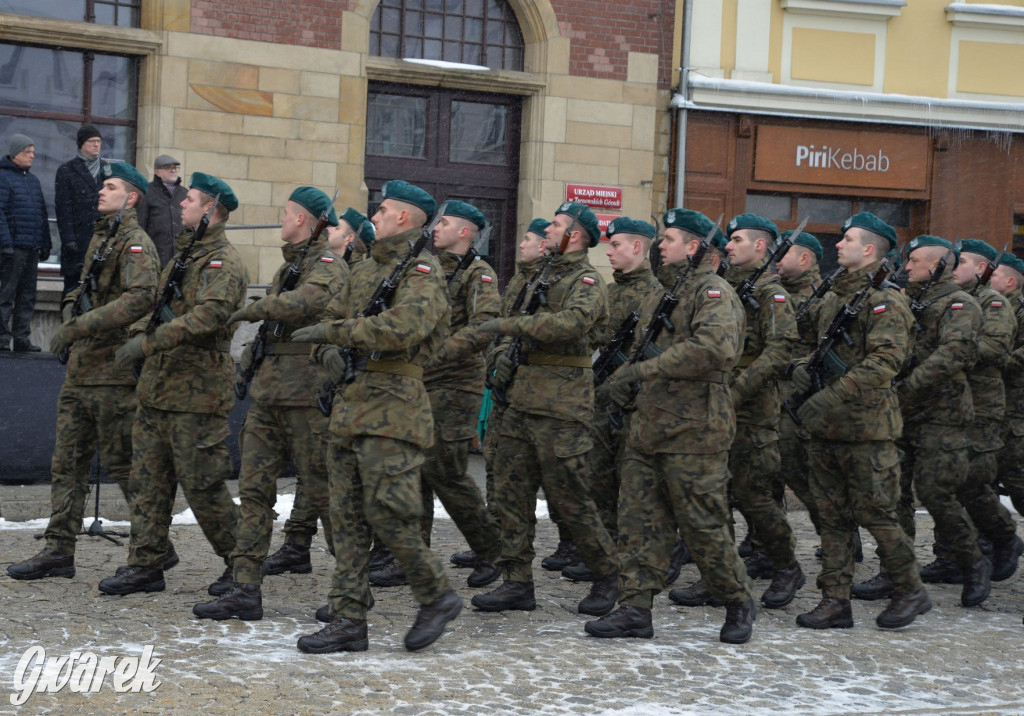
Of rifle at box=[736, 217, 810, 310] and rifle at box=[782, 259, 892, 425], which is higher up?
rifle at box=[736, 217, 810, 310]

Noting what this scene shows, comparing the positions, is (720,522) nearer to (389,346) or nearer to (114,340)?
(389,346)

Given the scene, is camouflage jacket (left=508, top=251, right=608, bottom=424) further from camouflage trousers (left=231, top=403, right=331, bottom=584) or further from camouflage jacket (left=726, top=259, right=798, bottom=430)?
camouflage trousers (left=231, top=403, right=331, bottom=584)

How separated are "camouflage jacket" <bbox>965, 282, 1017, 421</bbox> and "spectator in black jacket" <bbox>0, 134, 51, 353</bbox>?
6959mm

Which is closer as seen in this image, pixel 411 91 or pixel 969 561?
pixel 969 561

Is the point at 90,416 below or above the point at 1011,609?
above

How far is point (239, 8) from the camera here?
14977mm

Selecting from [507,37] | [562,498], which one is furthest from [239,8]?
[562,498]

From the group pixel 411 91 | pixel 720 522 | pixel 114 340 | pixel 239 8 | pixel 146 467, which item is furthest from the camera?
pixel 411 91

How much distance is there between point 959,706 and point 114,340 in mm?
4610

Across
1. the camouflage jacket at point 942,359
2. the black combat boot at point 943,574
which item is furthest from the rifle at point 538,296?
the black combat boot at point 943,574

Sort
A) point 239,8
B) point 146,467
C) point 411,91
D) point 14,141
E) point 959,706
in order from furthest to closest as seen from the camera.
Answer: point 411,91 → point 239,8 → point 14,141 → point 146,467 → point 959,706

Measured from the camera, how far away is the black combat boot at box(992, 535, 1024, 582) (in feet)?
30.2

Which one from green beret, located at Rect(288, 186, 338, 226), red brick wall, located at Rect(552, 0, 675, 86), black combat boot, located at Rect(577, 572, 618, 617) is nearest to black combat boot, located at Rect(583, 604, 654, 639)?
black combat boot, located at Rect(577, 572, 618, 617)

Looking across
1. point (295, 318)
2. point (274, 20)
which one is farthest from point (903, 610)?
point (274, 20)
